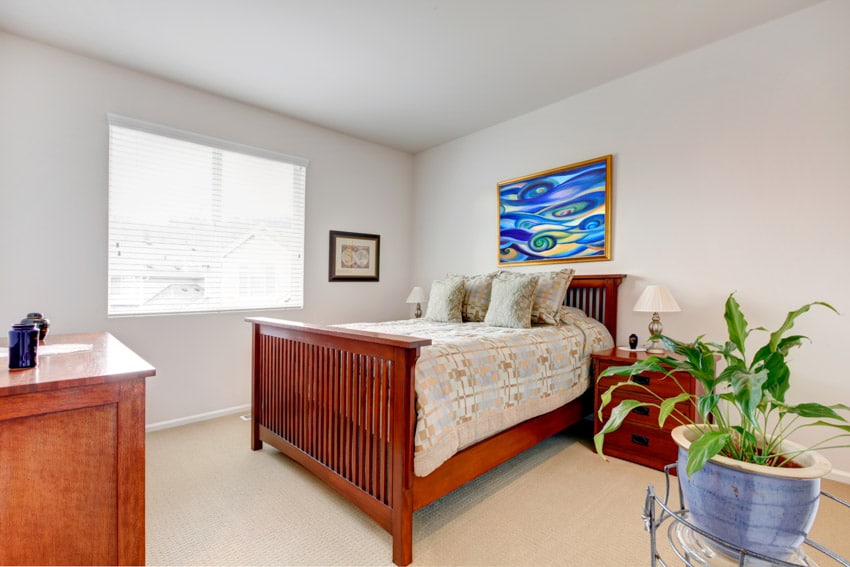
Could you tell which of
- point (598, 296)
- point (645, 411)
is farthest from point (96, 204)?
point (645, 411)

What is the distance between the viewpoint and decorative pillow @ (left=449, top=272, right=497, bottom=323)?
325 cm

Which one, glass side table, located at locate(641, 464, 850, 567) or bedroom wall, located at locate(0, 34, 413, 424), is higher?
bedroom wall, located at locate(0, 34, 413, 424)

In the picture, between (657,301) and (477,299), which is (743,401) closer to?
(657,301)

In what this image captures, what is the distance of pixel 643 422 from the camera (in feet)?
7.90

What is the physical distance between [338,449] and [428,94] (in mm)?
2741

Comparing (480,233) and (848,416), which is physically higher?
(480,233)

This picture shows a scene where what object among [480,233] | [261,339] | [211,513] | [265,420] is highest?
[480,233]

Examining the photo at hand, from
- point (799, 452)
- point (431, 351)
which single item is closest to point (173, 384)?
point (431, 351)

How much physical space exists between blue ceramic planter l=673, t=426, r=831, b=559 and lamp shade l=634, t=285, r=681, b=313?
1.82 m

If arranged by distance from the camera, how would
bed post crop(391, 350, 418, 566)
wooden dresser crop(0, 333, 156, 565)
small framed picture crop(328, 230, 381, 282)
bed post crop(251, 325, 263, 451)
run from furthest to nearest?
A: 1. small framed picture crop(328, 230, 381, 282)
2. bed post crop(251, 325, 263, 451)
3. bed post crop(391, 350, 418, 566)
4. wooden dresser crop(0, 333, 156, 565)

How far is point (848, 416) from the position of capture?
216cm

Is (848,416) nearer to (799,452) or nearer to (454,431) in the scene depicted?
(799,452)

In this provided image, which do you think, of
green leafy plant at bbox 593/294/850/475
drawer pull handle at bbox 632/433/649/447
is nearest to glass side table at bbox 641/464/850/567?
green leafy plant at bbox 593/294/850/475

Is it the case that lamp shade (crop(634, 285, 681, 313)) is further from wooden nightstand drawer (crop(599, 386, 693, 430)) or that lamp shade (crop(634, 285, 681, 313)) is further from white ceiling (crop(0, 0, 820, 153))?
white ceiling (crop(0, 0, 820, 153))
